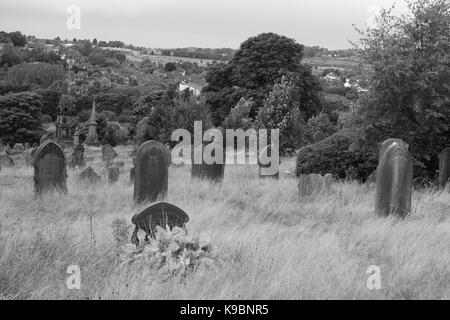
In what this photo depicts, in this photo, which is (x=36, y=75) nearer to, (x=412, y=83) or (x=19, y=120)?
(x=19, y=120)

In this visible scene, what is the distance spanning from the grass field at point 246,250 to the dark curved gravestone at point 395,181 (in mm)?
279

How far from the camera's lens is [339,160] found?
56.1 ft

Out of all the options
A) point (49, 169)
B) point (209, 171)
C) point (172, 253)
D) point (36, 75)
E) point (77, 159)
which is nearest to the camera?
point (172, 253)

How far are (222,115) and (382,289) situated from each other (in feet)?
121

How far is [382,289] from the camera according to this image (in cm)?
552

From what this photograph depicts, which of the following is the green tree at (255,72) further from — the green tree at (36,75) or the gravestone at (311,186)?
the green tree at (36,75)

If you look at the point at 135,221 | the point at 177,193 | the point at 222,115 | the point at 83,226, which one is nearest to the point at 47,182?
the point at 177,193

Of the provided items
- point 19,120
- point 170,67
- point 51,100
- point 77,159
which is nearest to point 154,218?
point 77,159

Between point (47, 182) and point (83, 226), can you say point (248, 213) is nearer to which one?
point (83, 226)

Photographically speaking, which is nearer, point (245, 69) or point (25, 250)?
point (25, 250)

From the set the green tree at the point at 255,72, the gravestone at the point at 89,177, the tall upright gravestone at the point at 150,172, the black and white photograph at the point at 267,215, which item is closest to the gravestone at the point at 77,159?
the black and white photograph at the point at 267,215

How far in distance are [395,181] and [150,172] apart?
15.4 feet

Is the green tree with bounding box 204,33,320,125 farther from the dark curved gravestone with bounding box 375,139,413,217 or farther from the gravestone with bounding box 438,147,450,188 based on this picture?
the dark curved gravestone with bounding box 375,139,413,217

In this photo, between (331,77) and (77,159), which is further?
(331,77)
